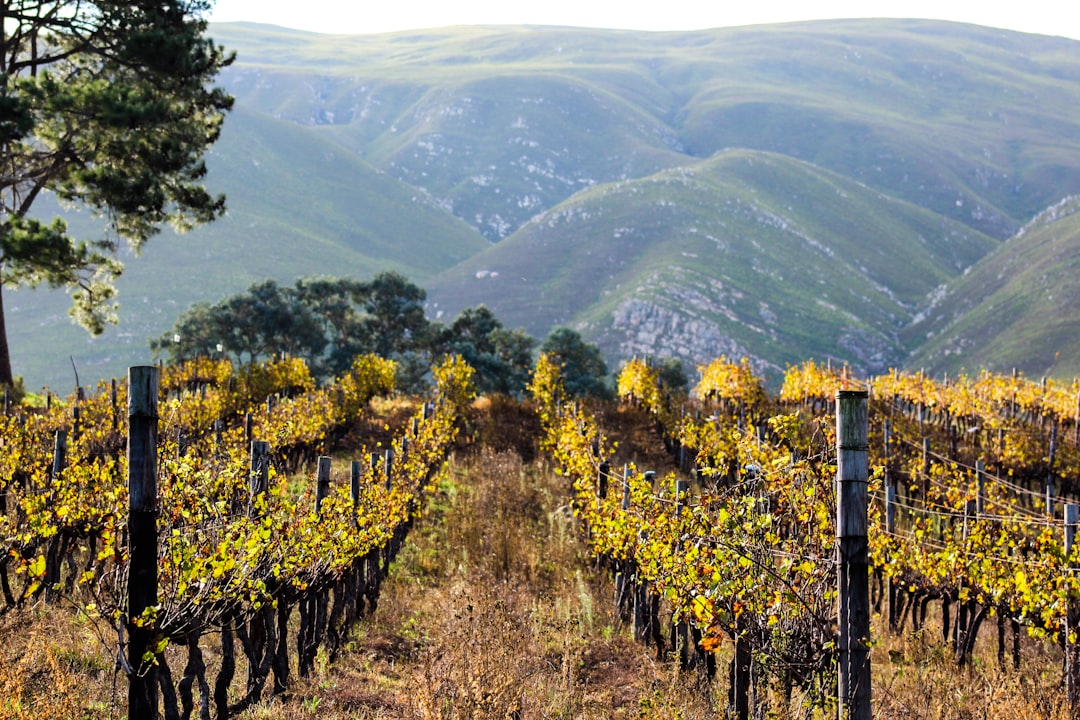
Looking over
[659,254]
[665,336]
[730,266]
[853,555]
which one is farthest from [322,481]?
[659,254]

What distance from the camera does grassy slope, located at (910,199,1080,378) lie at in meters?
87.1

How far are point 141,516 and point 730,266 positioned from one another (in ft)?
373

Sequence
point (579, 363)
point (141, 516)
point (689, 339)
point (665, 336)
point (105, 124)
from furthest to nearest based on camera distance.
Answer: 1. point (689, 339)
2. point (665, 336)
3. point (579, 363)
4. point (105, 124)
5. point (141, 516)

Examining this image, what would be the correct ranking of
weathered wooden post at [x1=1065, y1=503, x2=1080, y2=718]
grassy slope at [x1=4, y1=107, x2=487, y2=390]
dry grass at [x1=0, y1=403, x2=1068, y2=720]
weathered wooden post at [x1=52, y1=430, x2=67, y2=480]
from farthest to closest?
grassy slope at [x1=4, y1=107, x2=487, y2=390] < weathered wooden post at [x1=52, y1=430, x2=67, y2=480] < weathered wooden post at [x1=1065, y1=503, x2=1080, y2=718] < dry grass at [x1=0, y1=403, x2=1068, y2=720]

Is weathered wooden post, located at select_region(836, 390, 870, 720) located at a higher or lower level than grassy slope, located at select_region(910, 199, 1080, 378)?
higher

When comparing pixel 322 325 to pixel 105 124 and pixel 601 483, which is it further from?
pixel 601 483

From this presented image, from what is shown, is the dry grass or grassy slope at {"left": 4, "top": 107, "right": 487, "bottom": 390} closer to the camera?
the dry grass

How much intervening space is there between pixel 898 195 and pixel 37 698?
188 meters

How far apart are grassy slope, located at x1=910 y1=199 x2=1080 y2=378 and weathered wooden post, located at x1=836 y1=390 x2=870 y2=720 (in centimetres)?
8125

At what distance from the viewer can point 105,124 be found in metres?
22.4

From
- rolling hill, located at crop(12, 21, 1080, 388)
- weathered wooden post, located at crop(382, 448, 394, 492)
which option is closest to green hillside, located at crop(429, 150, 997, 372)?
rolling hill, located at crop(12, 21, 1080, 388)

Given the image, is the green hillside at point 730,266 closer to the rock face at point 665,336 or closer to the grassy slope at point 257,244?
the rock face at point 665,336

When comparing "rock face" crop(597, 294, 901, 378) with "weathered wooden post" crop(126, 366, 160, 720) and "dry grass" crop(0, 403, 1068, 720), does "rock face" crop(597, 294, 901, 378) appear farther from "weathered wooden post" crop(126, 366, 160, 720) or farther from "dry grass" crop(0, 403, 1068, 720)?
"weathered wooden post" crop(126, 366, 160, 720)

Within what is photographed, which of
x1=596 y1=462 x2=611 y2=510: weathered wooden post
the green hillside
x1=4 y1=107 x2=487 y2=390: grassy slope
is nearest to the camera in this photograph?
x1=596 y1=462 x2=611 y2=510: weathered wooden post
